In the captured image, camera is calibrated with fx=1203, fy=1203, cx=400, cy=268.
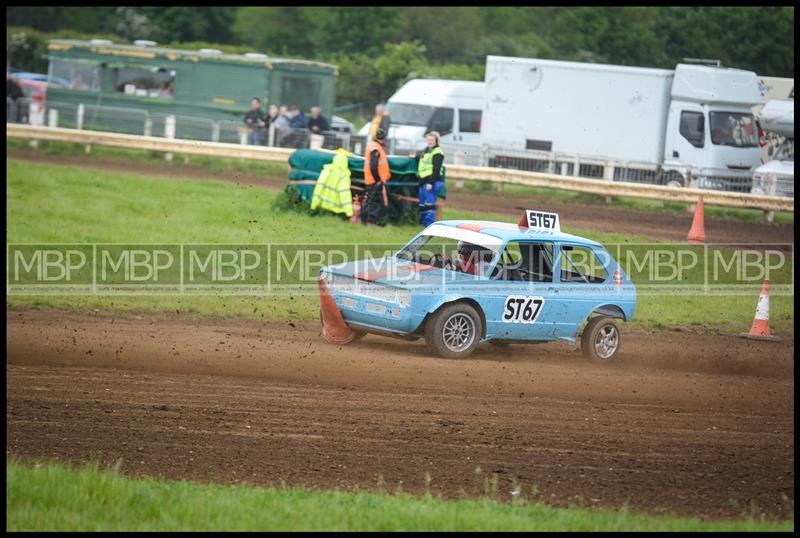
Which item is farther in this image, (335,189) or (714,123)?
(714,123)

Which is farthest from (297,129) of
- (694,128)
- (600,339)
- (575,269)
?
(600,339)

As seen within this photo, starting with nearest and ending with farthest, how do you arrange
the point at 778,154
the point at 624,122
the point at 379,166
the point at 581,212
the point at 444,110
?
the point at 379,166 < the point at 581,212 < the point at 778,154 < the point at 624,122 < the point at 444,110

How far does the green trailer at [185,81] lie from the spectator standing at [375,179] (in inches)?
622

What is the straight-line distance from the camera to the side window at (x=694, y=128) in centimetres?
2936

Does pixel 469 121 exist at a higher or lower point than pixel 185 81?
lower

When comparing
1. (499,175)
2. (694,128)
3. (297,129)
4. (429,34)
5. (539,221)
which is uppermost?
(429,34)

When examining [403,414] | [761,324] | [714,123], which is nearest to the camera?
[403,414]

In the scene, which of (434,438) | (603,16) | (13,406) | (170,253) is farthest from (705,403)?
(603,16)

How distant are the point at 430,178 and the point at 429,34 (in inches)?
1698

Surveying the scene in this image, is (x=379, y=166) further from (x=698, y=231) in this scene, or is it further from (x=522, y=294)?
(x=522, y=294)

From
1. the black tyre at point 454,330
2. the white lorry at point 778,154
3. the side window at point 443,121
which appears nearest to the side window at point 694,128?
the white lorry at point 778,154

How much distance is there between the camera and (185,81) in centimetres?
3541

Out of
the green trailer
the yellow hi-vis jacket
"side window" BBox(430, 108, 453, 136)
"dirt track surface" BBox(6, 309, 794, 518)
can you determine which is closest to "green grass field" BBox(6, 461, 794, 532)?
"dirt track surface" BBox(6, 309, 794, 518)

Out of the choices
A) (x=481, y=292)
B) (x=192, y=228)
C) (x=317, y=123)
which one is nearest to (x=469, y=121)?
(x=317, y=123)
